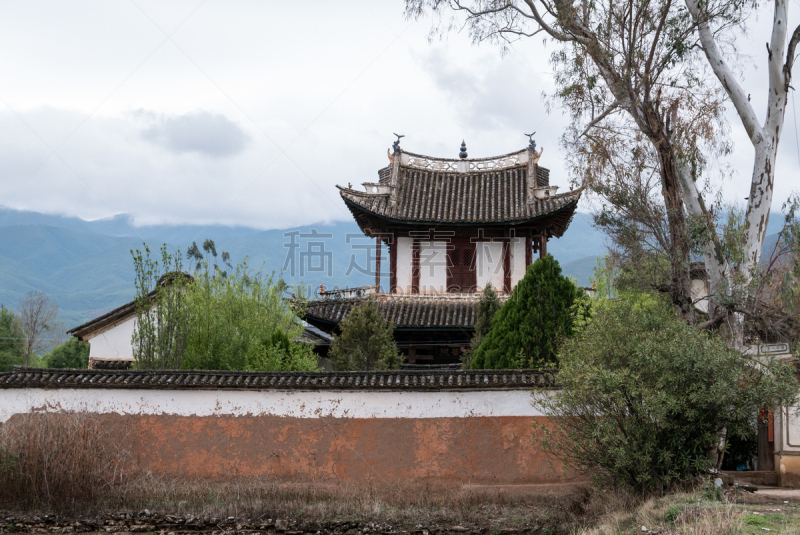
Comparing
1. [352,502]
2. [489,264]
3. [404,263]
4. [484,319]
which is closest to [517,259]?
[489,264]

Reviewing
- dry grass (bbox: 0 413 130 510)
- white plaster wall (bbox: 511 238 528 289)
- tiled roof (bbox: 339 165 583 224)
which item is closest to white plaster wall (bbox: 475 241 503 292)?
white plaster wall (bbox: 511 238 528 289)

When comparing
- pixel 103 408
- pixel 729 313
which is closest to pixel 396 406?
pixel 103 408

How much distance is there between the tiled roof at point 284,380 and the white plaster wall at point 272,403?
12cm

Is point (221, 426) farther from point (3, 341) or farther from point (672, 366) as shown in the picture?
point (3, 341)

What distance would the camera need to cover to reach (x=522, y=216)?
22.2 meters

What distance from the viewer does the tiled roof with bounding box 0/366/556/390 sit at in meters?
12.3

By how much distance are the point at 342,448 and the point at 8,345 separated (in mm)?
35556

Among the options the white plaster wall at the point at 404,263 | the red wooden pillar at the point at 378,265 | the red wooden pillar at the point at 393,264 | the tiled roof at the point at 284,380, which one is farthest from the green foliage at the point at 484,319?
the red wooden pillar at the point at 393,264

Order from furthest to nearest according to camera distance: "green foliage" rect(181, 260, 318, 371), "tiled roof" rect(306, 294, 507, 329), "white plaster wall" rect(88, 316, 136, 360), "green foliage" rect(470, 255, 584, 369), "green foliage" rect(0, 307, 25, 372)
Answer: "green foliage" rect(0, 307, 25, 372) → "white plaster wall" rect(88, 316, 136, 360) → "tiled roof" rect(306, 294, 507, 329) → "green foliage" rect(181, 260, 318, 371) → "green foliage" rect(470, 255, 584, 369)

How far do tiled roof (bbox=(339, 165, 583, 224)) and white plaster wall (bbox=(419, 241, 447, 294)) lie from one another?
114 centimetres

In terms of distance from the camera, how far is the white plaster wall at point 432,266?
75.7ft

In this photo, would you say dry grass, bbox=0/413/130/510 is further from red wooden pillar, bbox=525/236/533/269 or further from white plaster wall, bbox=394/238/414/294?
red wooden pillar, bbox=525/236/533/269

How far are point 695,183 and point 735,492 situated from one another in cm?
594

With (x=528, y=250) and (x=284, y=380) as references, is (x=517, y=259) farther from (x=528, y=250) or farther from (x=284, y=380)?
(x=284, y=380)
